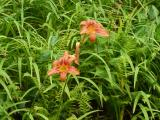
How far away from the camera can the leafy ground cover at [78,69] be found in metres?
2.52

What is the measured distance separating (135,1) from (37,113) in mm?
1480

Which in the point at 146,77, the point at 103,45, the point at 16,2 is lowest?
the point at 146,77

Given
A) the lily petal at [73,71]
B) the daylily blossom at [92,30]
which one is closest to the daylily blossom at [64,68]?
the lily petal at [73,71]

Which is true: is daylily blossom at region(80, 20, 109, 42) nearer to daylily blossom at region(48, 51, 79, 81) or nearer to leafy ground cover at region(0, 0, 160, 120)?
leafy ground cover at region(0, 0, 160, 120)

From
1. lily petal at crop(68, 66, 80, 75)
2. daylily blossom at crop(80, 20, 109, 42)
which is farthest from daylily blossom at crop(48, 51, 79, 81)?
daylily blossom at crop(80, 20, 109, 42)

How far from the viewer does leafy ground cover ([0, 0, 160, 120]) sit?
252 cm

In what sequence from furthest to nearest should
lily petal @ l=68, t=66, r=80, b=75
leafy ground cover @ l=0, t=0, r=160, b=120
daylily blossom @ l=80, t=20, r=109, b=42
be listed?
leafy ground cover @ l=0, t=0, r=160, b=120 → daylily blossom @ l=80, t=20, r=109, b=42 → lily petal @ l=68, t=66, r=80, b=75

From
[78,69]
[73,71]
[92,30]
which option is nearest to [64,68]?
[73,71]

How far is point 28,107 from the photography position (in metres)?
2.62

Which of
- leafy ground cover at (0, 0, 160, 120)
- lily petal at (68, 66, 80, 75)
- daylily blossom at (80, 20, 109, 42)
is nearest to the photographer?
lily petal at (68, 66, 80, 75)

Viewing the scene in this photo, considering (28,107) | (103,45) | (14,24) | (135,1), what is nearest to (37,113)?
(28,107)

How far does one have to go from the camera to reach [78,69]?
2705 mm

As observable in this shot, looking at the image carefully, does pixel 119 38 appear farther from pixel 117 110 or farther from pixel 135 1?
pixel 135 1

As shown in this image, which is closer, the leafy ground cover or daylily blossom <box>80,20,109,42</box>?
daylily blossom <box>80,20,109,42</box>
